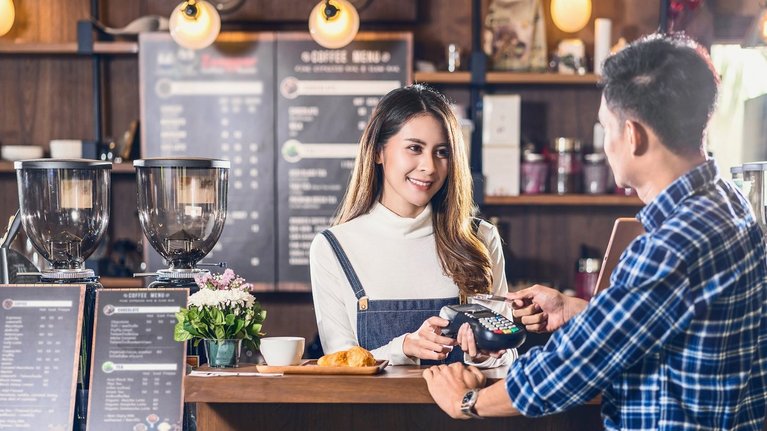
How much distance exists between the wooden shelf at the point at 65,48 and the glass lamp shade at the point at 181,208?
2.40m

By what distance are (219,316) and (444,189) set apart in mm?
759

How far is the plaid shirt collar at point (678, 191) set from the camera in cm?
136

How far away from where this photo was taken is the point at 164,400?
73.3 inches

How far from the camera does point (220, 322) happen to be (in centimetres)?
181

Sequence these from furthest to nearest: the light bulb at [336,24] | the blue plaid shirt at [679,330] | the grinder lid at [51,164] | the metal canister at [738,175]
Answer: the light bulb at [336,24] < the metal canister at [738,175] < the grinder lid at [51,164] < the blue plaid shirt at [679,330]

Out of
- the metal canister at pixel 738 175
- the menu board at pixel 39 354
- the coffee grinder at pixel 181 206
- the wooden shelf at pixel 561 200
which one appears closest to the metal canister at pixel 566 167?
the wooden shelf at pixel 561 200

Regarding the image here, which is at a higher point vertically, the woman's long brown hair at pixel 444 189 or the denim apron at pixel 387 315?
the woman's long brown hair at pixel 444 189

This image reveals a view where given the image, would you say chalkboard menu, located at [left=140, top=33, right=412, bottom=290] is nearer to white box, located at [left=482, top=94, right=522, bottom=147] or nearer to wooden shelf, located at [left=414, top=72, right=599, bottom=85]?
wooden shelf, located at [left=414, top=72, right=599, bottom=85]

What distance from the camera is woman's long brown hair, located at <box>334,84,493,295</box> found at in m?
2.24

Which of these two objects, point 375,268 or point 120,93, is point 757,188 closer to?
point 375,268

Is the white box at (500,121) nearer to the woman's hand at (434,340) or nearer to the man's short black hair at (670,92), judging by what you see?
the woman's hand at (434,340)

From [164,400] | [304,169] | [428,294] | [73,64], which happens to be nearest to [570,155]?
→ [304,169]

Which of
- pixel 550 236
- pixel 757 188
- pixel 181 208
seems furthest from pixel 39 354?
pixel 550 236

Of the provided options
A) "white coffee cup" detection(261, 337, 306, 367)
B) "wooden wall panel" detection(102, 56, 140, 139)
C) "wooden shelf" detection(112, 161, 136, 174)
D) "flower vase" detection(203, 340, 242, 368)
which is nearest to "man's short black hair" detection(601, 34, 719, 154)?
"white coffee cup" detection(261, 337, 306, 367)
